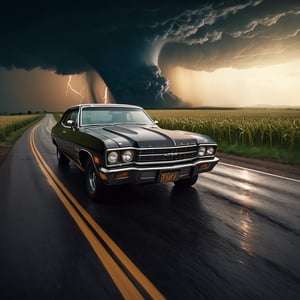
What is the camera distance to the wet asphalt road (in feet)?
8.92

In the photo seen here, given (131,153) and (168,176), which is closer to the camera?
(131,153)

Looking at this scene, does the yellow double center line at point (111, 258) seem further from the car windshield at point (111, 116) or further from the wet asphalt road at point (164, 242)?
the car windshield at point (111, 116)

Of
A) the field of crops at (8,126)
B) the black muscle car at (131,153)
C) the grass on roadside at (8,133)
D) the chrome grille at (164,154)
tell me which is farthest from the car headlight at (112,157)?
the field of crops at (8,126)

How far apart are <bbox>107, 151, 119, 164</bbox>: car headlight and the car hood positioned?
0.15m

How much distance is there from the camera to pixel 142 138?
5012 millimetres

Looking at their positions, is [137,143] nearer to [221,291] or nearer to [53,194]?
A: [53,194]

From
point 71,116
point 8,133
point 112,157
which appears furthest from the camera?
point 8,133

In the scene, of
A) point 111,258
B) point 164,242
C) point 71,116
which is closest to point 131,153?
point 164,242

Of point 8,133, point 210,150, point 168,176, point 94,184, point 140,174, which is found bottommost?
point 8,133

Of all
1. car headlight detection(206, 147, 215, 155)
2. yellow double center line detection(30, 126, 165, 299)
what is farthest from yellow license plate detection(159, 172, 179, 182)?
yellow double center line detection(30, 126, 165, 299)

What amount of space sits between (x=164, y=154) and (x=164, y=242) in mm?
1750

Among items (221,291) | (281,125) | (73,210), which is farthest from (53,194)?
(281,125)

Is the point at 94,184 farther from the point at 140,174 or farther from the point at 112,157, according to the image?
the point at 140,174

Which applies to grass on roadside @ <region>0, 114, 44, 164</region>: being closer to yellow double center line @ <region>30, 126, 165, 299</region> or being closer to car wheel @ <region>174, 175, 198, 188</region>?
yellow double center line @ <region>30, 126, 165, 299</region>
